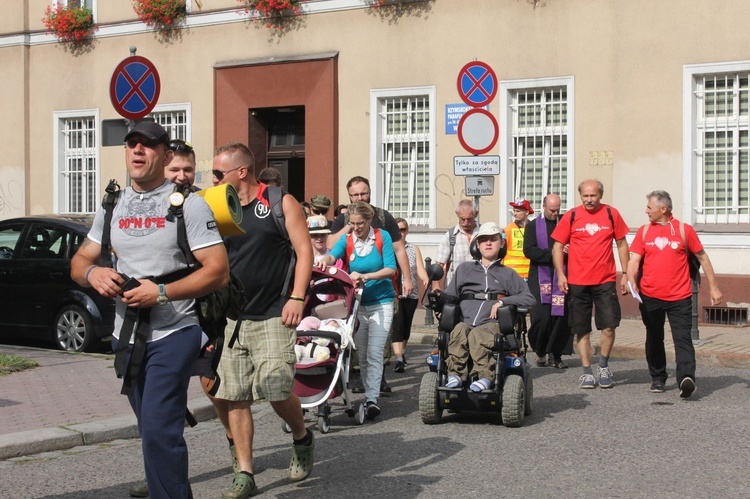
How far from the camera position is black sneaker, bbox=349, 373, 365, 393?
10.6 m

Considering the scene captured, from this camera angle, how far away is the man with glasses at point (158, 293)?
16.3ft

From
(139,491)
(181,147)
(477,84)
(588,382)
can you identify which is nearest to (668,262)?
(588,382)

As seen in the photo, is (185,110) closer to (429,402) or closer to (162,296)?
(429,402)

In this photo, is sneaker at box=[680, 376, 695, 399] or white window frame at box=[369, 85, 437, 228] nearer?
sneaker at box=[680, 376, 695, 399]

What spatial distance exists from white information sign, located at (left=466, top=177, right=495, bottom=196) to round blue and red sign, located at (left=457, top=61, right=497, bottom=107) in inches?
42.2

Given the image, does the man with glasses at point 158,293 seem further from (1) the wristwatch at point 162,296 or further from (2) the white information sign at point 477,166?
(2) the white information sign at point 477,166

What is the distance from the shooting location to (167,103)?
21500 millimetres

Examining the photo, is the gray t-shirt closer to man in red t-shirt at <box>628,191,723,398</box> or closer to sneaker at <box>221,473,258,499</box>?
sneaker at <box>221,473,258,499</box>

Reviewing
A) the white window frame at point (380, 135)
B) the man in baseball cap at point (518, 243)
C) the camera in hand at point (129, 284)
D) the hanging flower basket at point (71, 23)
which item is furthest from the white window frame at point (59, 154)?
the camera in hand at point (129, 284)

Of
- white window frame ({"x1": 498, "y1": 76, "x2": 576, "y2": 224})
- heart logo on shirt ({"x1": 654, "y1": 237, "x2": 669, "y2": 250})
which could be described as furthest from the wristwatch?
white window frame ({"x1": 498, "y1": 76, "x2": 576, "y2": 224})

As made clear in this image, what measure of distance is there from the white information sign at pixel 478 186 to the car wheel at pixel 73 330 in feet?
15.4

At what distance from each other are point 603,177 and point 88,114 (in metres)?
10.7

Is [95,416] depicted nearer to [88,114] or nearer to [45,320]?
[45,320]

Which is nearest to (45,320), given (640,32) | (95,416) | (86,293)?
(86,293)
